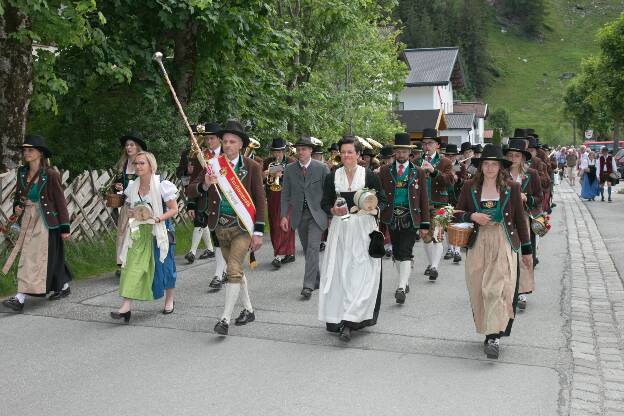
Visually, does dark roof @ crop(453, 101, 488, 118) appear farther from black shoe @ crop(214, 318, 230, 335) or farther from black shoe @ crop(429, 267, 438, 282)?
black shoe @ crop(214, 318, 230, 335)

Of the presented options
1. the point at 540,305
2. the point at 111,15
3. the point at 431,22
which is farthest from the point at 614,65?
the point at 431,22

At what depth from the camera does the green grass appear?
10.4m

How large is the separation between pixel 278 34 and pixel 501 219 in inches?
455

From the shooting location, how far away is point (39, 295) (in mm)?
9148

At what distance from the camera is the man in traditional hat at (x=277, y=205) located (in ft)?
41.5

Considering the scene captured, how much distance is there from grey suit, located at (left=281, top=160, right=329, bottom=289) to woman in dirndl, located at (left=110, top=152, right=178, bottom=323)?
1852 mm

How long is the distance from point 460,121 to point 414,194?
66818 mm

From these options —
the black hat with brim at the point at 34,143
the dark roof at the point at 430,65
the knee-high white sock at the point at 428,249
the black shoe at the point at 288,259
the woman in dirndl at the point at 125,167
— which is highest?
the dark roof at the point at 430,65

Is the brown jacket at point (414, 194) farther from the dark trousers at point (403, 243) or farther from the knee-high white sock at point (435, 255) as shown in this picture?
the knee-high white sock at point (435, 255)

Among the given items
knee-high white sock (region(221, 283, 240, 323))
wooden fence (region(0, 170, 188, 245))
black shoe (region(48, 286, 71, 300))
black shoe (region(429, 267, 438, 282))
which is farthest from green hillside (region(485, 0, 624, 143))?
Answer: knee-high white sock (region(221, 283, 240, 323))

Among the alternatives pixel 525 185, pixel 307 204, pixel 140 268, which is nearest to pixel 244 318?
pixel 140 268

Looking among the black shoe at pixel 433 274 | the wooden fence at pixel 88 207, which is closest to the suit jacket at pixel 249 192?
the black shoe at pixel 433 274

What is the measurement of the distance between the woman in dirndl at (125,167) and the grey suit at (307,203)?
6.40 ft

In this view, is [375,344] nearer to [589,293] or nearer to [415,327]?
[415,327]
